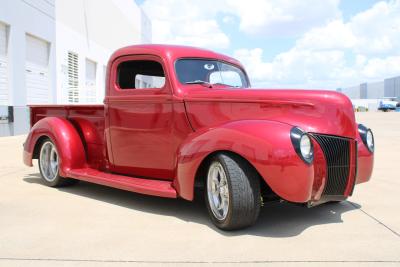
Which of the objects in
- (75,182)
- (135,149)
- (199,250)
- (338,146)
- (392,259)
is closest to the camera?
(392,259)

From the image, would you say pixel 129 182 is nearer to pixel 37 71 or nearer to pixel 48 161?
pixel 48 161

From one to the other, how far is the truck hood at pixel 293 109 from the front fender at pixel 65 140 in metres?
2.02

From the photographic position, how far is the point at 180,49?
505cm

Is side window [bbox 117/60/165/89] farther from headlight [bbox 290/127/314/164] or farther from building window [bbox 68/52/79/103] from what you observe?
building window [bbox 68/52/79/103]

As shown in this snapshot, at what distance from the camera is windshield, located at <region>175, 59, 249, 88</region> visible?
4879 mm

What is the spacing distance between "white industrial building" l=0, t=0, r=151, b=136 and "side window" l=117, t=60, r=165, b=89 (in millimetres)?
9524

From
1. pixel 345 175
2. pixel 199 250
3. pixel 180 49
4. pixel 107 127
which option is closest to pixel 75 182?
pixel 107 127

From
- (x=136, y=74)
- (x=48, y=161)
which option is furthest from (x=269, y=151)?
(x=48, y=161)

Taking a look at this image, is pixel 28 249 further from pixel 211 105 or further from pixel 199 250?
pixel 211 105

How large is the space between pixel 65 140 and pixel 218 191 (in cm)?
239

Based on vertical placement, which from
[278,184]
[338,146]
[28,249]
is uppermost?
[338,146]

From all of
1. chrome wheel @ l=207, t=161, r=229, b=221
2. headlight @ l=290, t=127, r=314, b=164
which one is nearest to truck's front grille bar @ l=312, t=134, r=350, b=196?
headlight @ l=290, t=127, r=314, b=164

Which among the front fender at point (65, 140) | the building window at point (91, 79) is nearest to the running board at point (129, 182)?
the front fender at point (65, 140)

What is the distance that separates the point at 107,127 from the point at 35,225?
152cm
